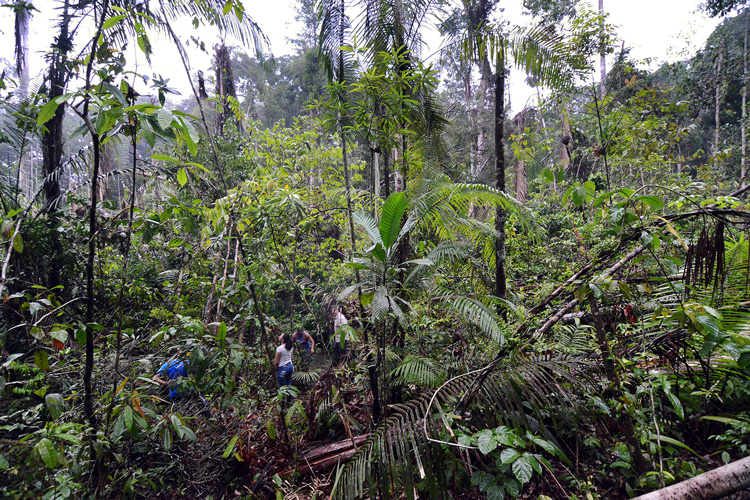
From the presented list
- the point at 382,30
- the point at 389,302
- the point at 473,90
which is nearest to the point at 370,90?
the point at 382,30

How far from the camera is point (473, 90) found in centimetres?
1705

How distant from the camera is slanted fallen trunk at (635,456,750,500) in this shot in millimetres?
1208

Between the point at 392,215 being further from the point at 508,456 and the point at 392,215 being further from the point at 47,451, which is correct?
the point at 47,451

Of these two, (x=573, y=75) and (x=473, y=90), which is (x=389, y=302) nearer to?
(x=573, y=75)

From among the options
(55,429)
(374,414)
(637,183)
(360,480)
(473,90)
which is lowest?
(374,414)

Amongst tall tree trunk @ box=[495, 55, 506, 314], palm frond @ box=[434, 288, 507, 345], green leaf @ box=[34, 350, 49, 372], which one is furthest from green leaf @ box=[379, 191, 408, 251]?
green leaf @ box=[34, 350, 49, 372]

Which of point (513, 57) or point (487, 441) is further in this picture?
point (513, 57)

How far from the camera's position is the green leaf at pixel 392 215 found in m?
2.13

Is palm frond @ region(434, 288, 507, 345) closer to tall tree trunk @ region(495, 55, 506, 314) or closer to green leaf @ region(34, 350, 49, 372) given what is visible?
tall tree trunk @ region(495, 55, 506, 314)

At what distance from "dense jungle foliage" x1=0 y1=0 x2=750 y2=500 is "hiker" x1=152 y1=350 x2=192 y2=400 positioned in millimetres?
40

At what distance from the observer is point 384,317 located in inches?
76.3

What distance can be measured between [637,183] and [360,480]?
24.9 ft

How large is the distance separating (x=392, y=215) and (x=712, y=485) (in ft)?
6.11

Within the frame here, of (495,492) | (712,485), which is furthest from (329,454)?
(712,485)
